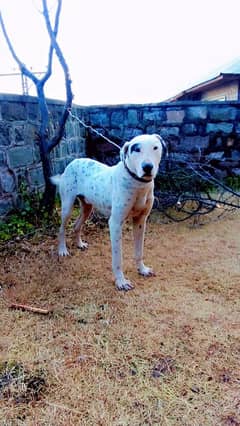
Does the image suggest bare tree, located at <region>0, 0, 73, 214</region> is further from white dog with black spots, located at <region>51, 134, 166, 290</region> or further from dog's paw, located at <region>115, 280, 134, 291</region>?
dog's paw, located at <region>115, 280, 134, 291</region>

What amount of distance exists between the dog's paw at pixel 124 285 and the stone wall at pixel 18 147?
1620 mm

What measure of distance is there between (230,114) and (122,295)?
3315mm

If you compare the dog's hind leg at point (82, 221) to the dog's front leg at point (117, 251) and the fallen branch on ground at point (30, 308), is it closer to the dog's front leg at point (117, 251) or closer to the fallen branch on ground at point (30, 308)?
the dog's front leg at point (117, 251)

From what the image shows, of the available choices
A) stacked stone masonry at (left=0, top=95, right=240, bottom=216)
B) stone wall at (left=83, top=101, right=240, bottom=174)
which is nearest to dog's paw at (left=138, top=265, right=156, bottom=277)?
stacked stone masonry at (left=0, top=95, right=240, bottom=216)

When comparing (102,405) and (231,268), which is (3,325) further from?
(231,268)

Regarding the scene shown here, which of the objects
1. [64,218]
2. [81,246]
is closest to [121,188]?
[64,218]

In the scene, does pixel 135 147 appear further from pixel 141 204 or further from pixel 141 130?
pixel 141 130

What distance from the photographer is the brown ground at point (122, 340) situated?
1335 millimetres

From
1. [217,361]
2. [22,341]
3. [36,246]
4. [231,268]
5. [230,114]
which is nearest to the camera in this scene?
[217,361]

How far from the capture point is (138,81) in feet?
77.4

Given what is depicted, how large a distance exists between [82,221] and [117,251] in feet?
2.55

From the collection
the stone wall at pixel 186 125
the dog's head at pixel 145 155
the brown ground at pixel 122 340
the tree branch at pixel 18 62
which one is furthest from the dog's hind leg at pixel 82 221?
the stone wall at pixel 186 125

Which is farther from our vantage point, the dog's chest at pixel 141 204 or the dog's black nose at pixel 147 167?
the dog's chest at pixel 141 204

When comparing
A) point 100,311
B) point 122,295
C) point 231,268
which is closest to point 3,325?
point 100,311
